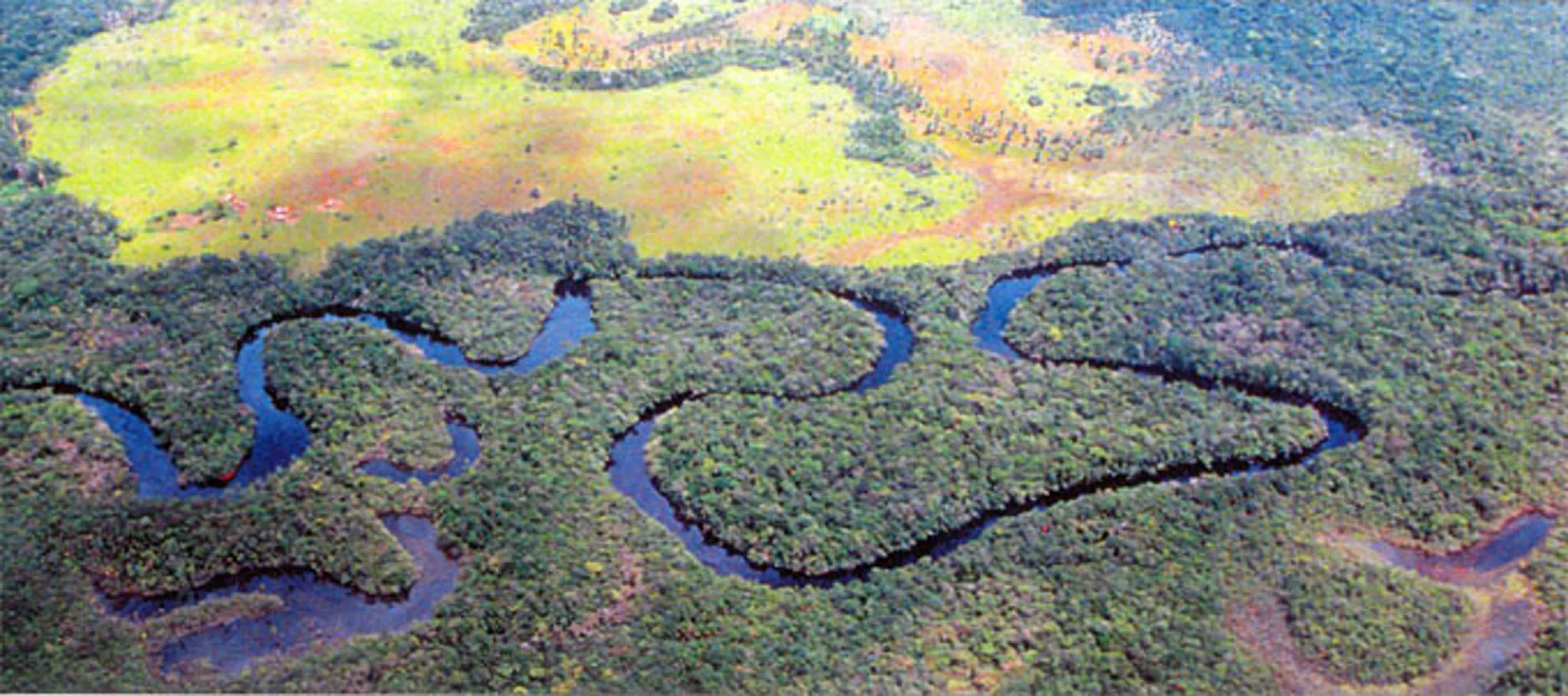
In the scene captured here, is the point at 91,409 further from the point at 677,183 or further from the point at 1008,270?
the point at 1008,270

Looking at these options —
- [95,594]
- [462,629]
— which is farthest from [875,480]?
[95,594]

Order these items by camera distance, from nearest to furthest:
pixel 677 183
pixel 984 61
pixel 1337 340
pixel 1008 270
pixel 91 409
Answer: pixel 91 409, pixel 1337 340, pixel 1008 270, pixel 677 183, pixel 984 61

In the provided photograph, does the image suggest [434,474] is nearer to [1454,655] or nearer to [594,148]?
[594,148]

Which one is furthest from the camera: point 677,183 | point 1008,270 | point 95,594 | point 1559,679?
point 677,183

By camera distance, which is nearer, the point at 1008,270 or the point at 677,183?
the point at 1008,270

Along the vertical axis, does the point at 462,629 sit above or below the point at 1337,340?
below

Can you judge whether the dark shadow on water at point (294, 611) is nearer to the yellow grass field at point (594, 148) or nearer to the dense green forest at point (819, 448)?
the dense green forest at point (819, 448)

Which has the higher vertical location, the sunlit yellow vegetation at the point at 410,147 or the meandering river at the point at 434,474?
the sunlit yellow vegetation at the point at 410,147

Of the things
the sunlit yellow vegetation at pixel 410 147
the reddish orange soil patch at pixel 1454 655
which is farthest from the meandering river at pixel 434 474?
the sunlit yellow vegetation at pixel 410 147

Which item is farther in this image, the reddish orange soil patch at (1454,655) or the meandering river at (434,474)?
the meandering river at (434,474)

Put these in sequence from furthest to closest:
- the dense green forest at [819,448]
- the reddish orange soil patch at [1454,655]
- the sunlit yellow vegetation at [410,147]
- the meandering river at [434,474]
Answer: the sunlit yellow vegetation at [410,147]
the meandering river at [434,474]
the dense green forest at [819,448]
the reddish orange soil patch at [1454,655]
